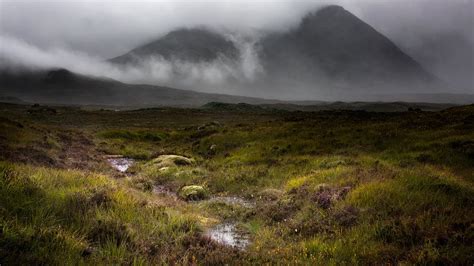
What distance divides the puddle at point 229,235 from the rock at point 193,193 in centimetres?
457

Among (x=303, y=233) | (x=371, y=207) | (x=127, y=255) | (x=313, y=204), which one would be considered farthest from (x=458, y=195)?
(x=127, y=255)

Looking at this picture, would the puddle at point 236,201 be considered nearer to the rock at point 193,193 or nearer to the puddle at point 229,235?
the rock at point 193,193

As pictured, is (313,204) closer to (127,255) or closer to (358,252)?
(358,252)

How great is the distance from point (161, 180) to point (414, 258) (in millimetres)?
16153

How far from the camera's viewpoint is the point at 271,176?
69.1ft

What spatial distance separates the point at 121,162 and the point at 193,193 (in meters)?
15.1

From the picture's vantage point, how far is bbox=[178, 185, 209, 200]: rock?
17.0 metres

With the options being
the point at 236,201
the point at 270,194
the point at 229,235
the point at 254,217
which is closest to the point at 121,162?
the point at 236,201

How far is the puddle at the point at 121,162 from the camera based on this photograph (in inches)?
1089

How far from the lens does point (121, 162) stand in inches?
1199

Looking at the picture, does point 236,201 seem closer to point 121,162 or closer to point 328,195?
point 328,195

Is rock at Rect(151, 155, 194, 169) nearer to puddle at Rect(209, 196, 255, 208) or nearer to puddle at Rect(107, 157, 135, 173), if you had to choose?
puddle at Rect(107, 157, 135, 173)

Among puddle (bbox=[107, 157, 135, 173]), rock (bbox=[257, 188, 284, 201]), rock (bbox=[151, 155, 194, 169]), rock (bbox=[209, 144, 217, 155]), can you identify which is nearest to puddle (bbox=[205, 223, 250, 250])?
rock (bbox=[257, 188, 284, 201])

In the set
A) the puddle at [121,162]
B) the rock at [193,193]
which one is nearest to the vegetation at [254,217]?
the rock at [193,193]
